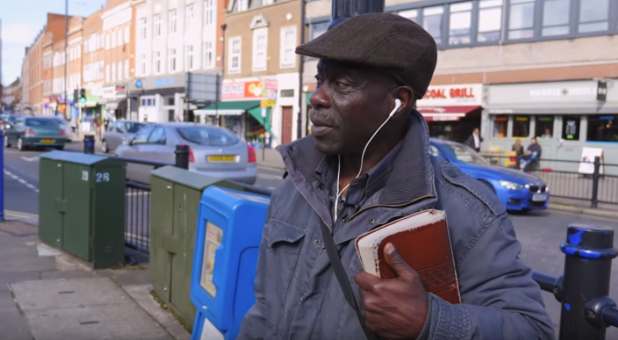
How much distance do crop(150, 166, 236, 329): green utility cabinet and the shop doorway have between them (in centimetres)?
2856

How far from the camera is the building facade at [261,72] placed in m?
34.0

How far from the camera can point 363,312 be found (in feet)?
4.71

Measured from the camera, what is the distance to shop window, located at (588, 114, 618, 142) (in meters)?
21.6

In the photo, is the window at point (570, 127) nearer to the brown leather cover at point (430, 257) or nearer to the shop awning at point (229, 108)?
the shop awning at point (229, 108)

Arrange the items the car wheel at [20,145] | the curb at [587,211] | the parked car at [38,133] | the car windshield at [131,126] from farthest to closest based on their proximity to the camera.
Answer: the car windshield at [131,126] → the car wheel at [20,145] → the parked car at [38,133] → the curb at [587,211]

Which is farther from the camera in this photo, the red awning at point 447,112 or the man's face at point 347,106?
the red awning at point 447,112

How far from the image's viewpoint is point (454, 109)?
25.6 meters

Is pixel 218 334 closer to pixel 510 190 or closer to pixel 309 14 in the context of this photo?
pixel 510 190

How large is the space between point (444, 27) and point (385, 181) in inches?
1027

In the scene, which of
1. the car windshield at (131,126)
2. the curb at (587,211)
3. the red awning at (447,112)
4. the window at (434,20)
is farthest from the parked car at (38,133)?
the curb at (587,211)

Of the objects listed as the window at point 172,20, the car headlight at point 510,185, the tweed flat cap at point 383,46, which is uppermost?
the window at point 172,20

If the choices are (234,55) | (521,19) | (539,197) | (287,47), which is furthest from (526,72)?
(234,55)

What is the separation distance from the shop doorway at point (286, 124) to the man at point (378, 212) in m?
32.2

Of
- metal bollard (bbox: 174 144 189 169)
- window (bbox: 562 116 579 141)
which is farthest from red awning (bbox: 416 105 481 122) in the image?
metal bollard (bbox: 174 144 189 169)
